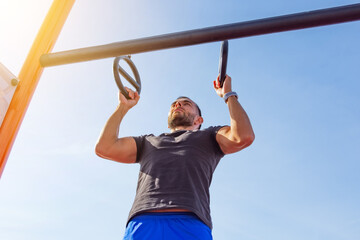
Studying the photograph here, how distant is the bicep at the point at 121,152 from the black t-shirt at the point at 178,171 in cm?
4

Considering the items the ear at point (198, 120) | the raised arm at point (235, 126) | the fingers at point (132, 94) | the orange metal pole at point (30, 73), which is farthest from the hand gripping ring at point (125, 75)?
the ear at point (198, 120)

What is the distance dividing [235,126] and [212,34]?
63cm

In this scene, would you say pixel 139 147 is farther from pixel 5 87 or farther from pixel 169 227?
pixel 5 87

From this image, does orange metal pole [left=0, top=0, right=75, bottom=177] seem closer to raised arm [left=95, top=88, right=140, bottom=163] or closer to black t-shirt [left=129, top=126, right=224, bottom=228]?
raised arm [left=95, top=88, right=140, bottom=163]

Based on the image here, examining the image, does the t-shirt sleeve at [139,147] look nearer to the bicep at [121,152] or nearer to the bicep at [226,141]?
the bicep at [121,152]

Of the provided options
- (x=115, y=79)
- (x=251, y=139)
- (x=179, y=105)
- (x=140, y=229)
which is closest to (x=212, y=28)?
(x=115, y=79)

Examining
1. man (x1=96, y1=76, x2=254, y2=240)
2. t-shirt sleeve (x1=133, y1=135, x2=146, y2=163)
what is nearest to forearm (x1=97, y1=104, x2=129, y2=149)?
man (x1=96, y1=76, x2=254, y2=240)

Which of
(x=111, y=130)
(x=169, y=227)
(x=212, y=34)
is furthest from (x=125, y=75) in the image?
(x=169, y=227)

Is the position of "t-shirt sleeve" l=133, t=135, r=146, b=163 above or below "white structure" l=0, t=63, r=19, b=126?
above

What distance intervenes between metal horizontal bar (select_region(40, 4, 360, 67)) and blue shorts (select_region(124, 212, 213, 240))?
74 centimetres

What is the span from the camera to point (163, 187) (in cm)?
172

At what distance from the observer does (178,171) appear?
5.78 ft

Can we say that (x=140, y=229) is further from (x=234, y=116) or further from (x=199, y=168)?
(x=234, y=116)

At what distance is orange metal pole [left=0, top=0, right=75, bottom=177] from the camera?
141 cm
